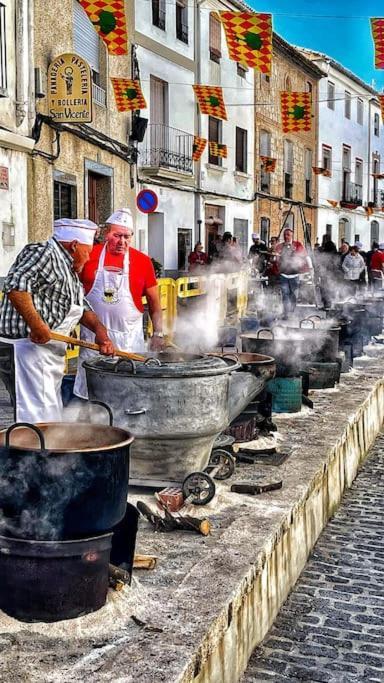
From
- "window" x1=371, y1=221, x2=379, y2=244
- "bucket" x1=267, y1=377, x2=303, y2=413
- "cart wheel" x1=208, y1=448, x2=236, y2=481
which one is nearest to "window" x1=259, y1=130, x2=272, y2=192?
"window" x1=371, y1=221, x2=379, y2=244

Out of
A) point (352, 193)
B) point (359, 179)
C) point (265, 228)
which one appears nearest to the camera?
point (265, 228)

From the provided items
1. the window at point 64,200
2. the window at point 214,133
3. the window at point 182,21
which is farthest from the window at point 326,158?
the window at point 64,200

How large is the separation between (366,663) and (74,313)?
2.56 meters

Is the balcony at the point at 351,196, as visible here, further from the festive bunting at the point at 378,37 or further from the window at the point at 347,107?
the festive bunting at the point at 378,37

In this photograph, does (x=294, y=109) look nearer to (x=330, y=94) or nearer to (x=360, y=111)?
(x=330, y=94)

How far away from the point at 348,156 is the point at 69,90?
96.9ft

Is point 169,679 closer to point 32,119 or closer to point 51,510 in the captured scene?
point 51,510

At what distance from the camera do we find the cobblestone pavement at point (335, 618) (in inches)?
145

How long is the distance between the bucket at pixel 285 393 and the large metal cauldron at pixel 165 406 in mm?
2521

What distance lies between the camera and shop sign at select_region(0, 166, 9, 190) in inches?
504

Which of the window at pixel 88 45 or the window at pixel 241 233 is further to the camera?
the window at pixel 241 233

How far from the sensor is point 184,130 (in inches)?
928

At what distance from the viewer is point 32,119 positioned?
13633 millimetres

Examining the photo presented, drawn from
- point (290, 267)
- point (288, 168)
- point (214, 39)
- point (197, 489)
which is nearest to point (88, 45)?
point (290, 267)
